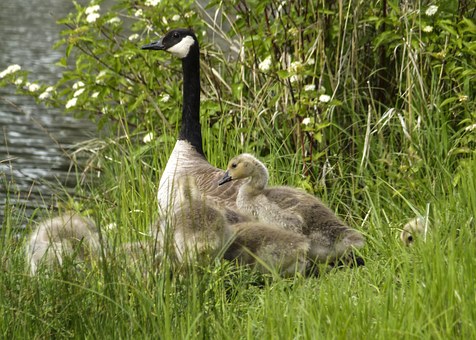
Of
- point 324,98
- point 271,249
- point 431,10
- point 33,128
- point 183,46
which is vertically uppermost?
point 431,10

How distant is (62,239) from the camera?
5617 mm

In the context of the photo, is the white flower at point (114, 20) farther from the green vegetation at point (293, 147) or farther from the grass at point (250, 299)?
the grass at point (250, 299)

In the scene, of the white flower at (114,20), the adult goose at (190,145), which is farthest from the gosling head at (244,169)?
the white flower at (114,20)

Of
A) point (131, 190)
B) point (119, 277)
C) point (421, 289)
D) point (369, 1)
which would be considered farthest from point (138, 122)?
point (421, 289)

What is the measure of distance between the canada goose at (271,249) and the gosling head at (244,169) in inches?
22.7

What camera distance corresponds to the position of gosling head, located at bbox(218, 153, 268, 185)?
6.30m

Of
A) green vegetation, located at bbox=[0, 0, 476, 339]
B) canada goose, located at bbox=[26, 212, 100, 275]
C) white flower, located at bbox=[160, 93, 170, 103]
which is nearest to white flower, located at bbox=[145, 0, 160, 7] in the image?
green vegetation, located at bbox=[0, 0, 476, 339]

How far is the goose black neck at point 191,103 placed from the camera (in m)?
7.53

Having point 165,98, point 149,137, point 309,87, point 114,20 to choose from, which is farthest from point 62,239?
point 114,20

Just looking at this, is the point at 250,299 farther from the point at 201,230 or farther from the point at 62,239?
the point at 62,239

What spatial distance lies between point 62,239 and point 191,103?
7.90 ft

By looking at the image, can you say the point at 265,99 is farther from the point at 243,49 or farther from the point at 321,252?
the point at 321,252

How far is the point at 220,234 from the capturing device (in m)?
5.53

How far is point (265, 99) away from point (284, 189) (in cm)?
197
